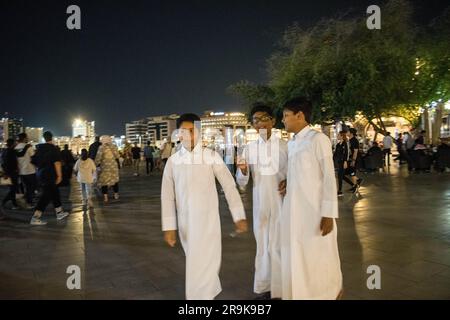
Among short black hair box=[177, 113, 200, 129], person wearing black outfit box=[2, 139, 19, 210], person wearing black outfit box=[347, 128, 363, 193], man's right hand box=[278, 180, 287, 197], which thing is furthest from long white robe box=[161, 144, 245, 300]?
person wearing black outfit box=[347, 128, 363, 193]

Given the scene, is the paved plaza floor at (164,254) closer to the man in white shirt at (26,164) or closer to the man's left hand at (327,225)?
the man's left hand at (327,225)

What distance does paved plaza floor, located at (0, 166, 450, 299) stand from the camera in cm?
374

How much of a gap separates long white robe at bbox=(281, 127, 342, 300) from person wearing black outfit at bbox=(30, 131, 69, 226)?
233 inches

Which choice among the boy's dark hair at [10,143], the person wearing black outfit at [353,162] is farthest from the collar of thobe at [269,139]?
the boy's dark hair at [10,143]

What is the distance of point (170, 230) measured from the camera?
10.4 feet

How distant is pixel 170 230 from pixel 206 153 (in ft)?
2.42

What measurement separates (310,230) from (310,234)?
0.03m

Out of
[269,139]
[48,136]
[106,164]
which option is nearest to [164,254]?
[269,139]

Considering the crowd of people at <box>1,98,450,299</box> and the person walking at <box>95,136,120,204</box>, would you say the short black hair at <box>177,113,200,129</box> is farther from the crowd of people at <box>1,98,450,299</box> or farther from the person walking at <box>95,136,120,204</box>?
the person walking at <box>95,136,120,204</box>

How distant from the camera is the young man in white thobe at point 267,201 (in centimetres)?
347

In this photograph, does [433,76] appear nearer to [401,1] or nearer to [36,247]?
[401,1]

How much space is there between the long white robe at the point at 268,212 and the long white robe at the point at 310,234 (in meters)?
0.33
